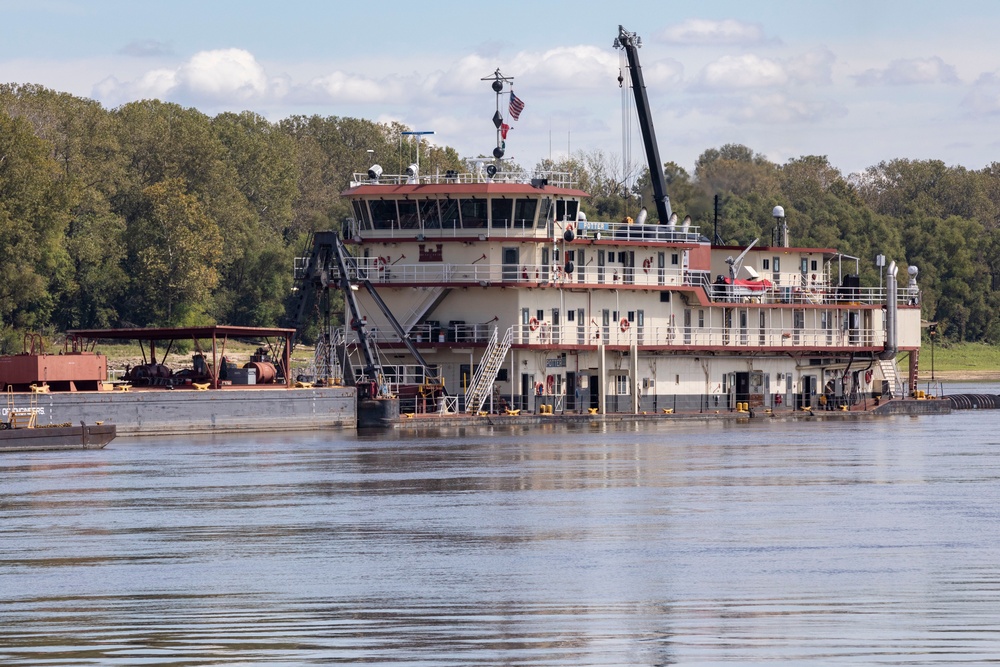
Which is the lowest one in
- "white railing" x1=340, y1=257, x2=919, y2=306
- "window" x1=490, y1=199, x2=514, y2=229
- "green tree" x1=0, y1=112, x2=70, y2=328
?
"white railing" x1=340, y1=257, x2=919, y2=306

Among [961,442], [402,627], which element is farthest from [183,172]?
[402,627]

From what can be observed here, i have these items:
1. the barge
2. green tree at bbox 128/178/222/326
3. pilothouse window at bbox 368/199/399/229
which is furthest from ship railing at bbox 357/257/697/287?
green tree at bbox 128/178/222/326

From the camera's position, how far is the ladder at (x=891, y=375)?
8819 cm

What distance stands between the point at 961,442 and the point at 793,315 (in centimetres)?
1809

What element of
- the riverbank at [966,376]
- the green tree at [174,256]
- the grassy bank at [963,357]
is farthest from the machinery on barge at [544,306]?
the grassy bank at [963,357]

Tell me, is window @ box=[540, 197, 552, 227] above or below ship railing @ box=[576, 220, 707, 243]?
above

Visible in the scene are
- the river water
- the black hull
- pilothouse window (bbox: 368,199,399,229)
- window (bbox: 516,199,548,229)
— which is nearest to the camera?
the river water

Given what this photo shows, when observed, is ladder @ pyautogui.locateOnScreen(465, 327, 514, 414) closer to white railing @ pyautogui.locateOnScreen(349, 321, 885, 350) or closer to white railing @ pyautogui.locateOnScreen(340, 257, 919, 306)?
white railing @ pyautogui.locateOnScreen(349, 321, 885, 350)

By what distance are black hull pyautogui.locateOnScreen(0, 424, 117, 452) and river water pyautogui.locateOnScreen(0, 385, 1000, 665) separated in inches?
95.0

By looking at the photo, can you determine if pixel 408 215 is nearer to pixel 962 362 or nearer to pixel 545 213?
pixel 545 213

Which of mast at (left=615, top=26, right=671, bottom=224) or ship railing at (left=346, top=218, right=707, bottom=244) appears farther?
mast at (left=615, top=26, right=671, bottom=224)

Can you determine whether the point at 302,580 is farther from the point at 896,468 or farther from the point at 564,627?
the point at 896,468

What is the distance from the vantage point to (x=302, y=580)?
1153 inches

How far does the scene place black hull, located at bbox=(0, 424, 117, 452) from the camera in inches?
2319
